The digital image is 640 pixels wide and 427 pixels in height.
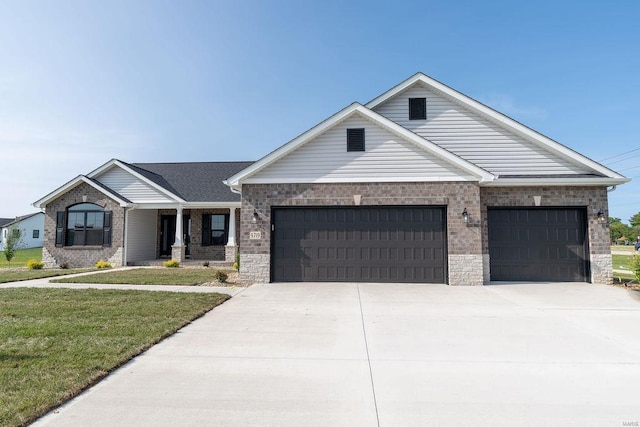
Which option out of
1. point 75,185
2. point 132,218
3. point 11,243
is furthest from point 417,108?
point 11,243

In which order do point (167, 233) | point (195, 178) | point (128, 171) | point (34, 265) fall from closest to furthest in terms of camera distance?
point (34, 265)
point (128, 171)
point (167, 233)
point (195, 178)

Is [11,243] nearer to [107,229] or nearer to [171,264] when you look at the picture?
[107,229]

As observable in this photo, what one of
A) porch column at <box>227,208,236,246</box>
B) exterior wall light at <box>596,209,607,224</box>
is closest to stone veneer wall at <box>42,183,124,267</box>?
porch column at <box>227,208,236,246</box>

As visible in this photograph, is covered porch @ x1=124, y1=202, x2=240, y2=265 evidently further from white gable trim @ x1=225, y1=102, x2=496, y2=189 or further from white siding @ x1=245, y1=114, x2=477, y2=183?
white siding @ x1=245, y1=114, x2=477, y2=183

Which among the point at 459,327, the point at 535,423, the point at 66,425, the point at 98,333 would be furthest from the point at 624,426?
the point at 98,333

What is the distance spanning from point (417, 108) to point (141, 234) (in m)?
15.2

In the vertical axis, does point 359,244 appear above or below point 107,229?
below

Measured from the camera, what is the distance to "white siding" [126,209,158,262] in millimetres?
17375

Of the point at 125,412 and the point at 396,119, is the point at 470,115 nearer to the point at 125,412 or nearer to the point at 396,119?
the point at 396,119

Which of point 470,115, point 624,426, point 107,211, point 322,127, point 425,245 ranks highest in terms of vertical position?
point 470,115

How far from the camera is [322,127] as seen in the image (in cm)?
1109

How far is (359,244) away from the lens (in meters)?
11.1

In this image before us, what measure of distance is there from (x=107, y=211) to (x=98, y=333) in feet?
44.8

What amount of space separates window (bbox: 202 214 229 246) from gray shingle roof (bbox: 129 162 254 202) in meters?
1.29
